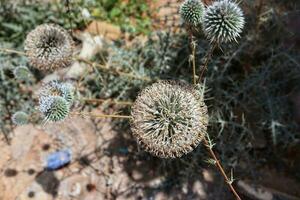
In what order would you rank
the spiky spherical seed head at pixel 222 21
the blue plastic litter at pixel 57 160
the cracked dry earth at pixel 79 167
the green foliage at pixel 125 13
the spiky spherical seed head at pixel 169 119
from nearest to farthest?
the spiky spherical seed head at pixel 169 119, the spiky spherical seed head at pixel 222 21, the cracked dry earth at pixel 79 167, the blue plastic litter at pixel 57 160, the green foliage at pixel 125 13

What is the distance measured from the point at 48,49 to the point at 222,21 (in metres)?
1.45

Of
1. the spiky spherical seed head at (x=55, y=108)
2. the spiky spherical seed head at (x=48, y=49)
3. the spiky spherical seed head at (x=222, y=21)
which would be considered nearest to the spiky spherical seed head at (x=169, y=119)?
the spiky spherical seed head at (x=222, y=21)

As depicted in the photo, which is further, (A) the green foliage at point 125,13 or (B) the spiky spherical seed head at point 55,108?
(A) the green foliage at point 125,13

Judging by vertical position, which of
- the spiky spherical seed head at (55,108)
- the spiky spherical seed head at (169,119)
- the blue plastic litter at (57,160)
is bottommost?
the blue plastic litter at (57,160)

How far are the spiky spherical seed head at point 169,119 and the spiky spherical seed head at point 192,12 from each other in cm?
48

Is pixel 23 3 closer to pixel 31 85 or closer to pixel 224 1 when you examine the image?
pixel 31 85

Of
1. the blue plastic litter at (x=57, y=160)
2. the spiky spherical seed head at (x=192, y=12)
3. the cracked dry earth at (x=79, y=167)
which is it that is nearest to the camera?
the spiky spherical seed head at (x=192, y=12)

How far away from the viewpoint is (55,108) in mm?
3395

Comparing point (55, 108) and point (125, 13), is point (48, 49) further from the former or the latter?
point (125, 13)

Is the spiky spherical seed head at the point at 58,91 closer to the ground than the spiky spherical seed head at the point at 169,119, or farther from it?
closer to the ground

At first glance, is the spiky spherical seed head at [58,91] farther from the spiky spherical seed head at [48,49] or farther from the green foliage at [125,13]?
the green foliage at [125,13]

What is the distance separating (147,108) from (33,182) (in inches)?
67.7

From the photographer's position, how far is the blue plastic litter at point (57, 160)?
14.3 ft

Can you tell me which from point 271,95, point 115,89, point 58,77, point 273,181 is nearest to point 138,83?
point 115,89
